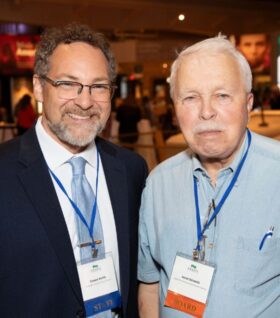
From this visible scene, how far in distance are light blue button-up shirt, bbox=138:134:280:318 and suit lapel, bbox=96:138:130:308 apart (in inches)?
5.8

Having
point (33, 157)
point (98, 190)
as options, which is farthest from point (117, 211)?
point (33, 157)

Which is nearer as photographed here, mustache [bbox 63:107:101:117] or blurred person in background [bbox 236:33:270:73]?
mustache [bbox 63:107:101:117]

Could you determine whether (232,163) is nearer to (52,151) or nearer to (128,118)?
(52,151)

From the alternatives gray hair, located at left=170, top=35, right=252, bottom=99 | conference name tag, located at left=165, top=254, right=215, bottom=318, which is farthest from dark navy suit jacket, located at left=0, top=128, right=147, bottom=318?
gray hair, located at left=170, top=35, right=252, bottom=99

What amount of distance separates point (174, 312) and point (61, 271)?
1.63ft

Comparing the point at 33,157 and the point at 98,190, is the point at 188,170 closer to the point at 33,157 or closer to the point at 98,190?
the point at 98,190

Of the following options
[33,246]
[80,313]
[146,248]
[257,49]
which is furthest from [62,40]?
[257,49]

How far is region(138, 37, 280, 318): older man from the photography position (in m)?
1.69

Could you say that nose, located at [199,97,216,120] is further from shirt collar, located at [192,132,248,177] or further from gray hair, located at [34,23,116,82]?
gray hair, located at [34,23,116,82]

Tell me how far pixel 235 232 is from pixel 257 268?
0.15m

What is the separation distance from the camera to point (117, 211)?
6.85 ft

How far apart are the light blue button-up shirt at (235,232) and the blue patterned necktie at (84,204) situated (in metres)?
0.26

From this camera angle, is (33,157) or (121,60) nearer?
(33,157)

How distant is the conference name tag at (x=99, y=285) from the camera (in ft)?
6.18
